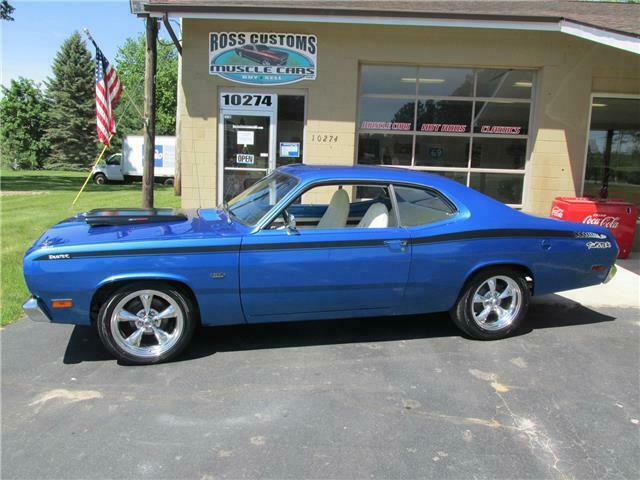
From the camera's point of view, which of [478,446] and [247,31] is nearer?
[478,446]

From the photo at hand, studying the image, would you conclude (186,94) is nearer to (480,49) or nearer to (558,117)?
(480,49)

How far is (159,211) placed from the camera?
15.9 ft

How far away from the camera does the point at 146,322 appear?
396cm

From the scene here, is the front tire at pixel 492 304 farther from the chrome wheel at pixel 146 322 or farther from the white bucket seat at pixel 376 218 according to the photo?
the chrome wheel at pixel 146 322

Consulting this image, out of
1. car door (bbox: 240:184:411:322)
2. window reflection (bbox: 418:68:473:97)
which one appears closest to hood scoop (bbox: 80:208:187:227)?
car door (bbox: 240:184:411:322)

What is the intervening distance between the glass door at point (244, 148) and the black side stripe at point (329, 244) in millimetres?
5948

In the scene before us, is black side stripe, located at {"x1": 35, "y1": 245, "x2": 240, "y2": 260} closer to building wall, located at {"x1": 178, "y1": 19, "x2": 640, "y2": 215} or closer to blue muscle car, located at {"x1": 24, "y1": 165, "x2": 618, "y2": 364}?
blue muscle car, located at {"x1": 24, "y1": 165, "x2": 618, "y2": 364}

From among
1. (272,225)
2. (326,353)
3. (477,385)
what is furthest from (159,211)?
(477,385)

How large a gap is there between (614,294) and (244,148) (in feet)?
21.7

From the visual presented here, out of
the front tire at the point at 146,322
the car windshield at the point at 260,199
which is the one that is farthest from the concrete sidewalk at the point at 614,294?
the front tire at the point at 146,322

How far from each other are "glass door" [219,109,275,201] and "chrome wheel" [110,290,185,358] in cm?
599

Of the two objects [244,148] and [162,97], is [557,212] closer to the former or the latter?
[244,148]

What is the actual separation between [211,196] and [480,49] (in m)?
5.74

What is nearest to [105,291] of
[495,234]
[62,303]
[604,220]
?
[62,303]
